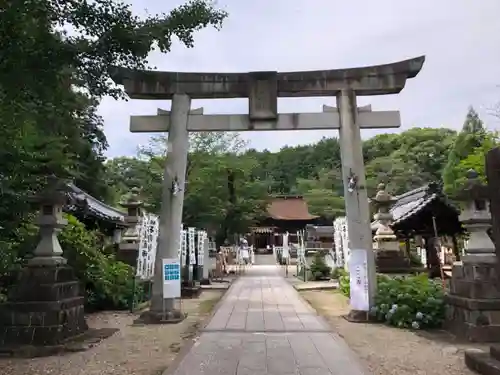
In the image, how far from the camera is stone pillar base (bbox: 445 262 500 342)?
6.59 metres

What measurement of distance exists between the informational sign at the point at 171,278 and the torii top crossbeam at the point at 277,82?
11.3 ft

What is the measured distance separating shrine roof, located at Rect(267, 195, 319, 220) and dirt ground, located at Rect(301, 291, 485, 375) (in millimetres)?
37286

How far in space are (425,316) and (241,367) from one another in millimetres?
4198

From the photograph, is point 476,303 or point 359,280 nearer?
point 476,303

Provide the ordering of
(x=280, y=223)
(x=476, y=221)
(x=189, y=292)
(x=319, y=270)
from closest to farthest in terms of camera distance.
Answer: (x=476, y=221) < (x=189, y=292) < (x=319, y=270) < (x=280, y=223)

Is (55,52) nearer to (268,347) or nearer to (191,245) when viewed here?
(268,347)

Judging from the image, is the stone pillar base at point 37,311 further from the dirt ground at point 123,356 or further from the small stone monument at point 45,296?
the dirt ground at point 123,356

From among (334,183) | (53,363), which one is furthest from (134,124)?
(334,183)

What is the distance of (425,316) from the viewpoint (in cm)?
782

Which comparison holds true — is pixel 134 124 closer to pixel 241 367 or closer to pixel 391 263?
pixel 241 367

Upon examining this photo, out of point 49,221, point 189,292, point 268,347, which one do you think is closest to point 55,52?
point 49,221

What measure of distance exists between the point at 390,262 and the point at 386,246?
0.55 m

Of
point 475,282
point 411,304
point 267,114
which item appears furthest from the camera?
point 267,114

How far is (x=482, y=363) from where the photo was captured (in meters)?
4.81
